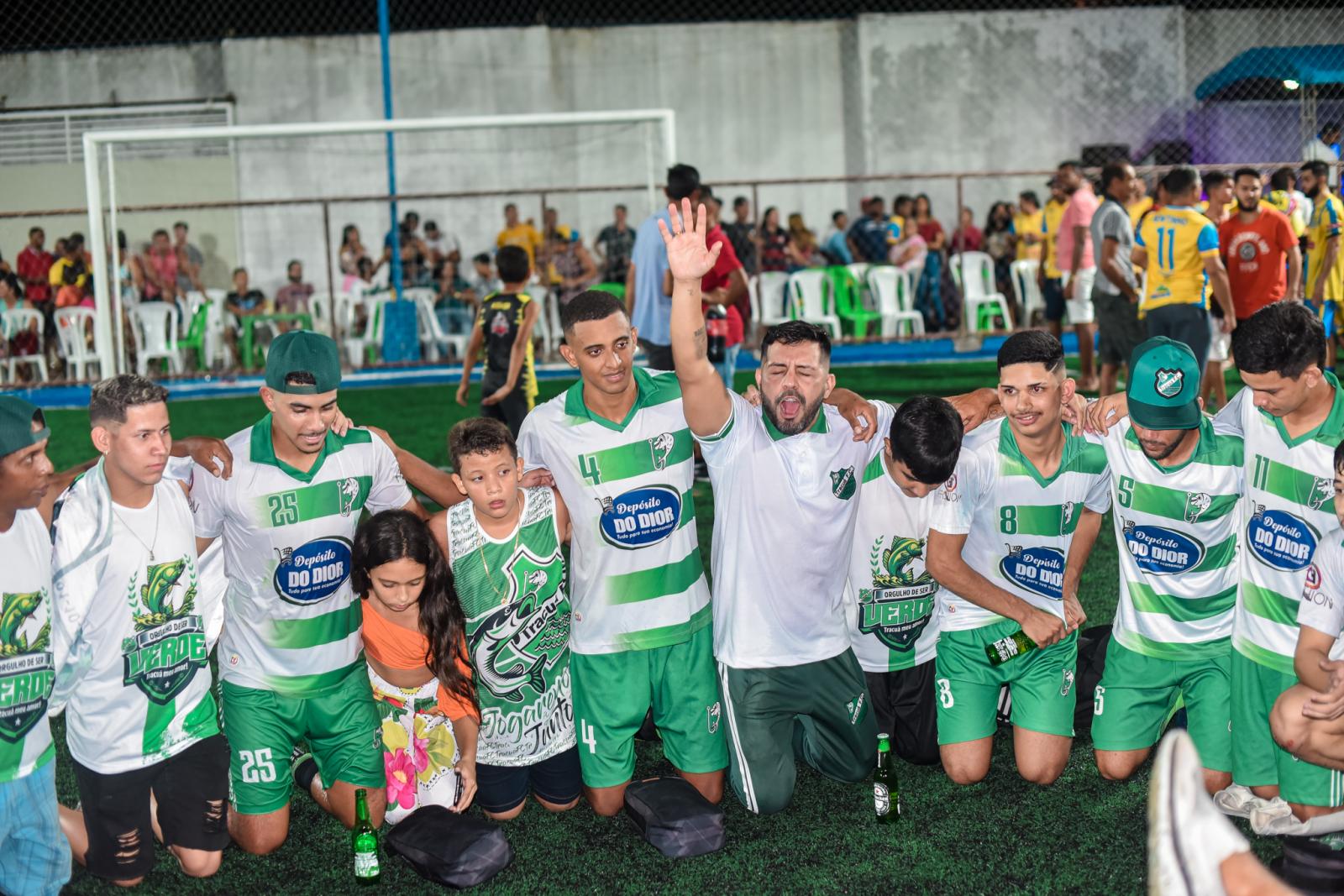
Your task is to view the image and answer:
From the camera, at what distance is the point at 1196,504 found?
447 cm

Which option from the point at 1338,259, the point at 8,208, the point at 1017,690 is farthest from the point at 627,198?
the point at 1017,690

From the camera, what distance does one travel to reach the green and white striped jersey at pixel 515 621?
4605mm

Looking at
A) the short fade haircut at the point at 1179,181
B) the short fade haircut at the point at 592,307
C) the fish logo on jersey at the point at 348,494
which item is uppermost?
the short fade haircut at the point at 1179,181

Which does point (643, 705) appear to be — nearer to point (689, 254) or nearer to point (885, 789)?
point (885, 789)

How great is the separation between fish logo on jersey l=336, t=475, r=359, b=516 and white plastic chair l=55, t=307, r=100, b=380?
495 inches

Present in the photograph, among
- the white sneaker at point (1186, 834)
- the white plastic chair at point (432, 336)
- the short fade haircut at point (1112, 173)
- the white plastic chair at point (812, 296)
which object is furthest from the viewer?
the white plastic chair at point (812, 296)

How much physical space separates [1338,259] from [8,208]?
733 inches

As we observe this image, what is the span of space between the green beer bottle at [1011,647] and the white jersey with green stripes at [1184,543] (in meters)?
0.39

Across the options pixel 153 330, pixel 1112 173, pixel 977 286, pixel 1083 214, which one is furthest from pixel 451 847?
pixel 977 286

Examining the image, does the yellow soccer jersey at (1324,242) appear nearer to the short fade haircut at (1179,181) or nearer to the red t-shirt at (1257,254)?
the red t-shirt at (1257,254)

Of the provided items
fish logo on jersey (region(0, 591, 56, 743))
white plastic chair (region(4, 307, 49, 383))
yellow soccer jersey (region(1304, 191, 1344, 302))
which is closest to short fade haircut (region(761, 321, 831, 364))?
fish logo on jersey (region(0, 591, 56, 743))

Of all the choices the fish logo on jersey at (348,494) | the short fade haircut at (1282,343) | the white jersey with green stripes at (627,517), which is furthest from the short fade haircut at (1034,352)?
the fish logo on jersey at (348,494)

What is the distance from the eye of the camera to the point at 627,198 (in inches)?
834

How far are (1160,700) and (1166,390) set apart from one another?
1.12 m
